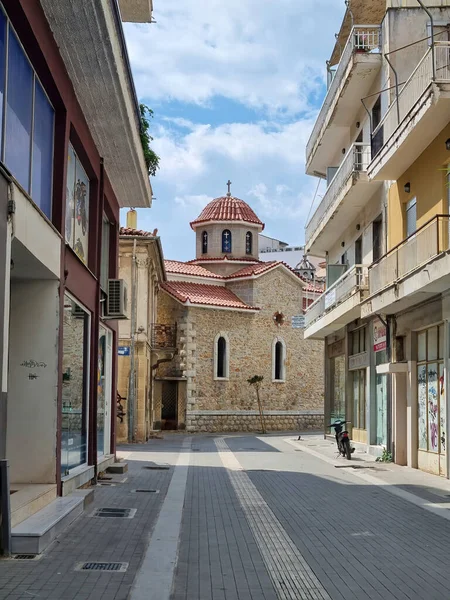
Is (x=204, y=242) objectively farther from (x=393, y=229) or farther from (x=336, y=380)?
(x=393, y=229)

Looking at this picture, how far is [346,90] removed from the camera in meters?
22.8

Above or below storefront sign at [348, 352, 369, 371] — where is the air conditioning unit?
above

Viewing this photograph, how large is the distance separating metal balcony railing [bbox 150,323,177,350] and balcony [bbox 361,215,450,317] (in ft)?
63.8

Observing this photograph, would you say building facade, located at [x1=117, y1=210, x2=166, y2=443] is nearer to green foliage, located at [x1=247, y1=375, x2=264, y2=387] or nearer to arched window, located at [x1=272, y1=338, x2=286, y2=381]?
green foliage, located at [x1=247, y1=375, x2=264, y2=387]

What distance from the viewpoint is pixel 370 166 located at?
19.2m

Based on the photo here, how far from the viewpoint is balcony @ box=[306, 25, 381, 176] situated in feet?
70.0

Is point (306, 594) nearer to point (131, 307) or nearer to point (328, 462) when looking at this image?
point (328, 462)

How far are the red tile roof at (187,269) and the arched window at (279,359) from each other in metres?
4.83

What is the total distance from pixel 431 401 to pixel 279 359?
26.7 m

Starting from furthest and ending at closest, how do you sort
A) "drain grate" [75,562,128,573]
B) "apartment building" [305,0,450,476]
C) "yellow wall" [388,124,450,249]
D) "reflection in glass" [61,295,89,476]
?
"yellow wall" [388,124,450,249], "apartment building" [305,0,450,476], "reflection in glass" [61,295,89,476], "drain grate" [75,562,128,573]

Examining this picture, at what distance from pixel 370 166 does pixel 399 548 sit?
481 inches

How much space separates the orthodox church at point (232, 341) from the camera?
39.1 m

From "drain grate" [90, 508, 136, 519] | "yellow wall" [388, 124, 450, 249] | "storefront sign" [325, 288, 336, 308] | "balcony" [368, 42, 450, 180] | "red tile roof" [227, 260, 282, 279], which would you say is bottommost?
"drain grate" [90, 508, 136, 519]

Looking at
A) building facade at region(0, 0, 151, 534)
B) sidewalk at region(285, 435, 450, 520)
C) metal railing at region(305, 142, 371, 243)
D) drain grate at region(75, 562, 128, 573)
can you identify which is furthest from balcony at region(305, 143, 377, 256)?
drain grate at region(75, 562, 128, 573)
